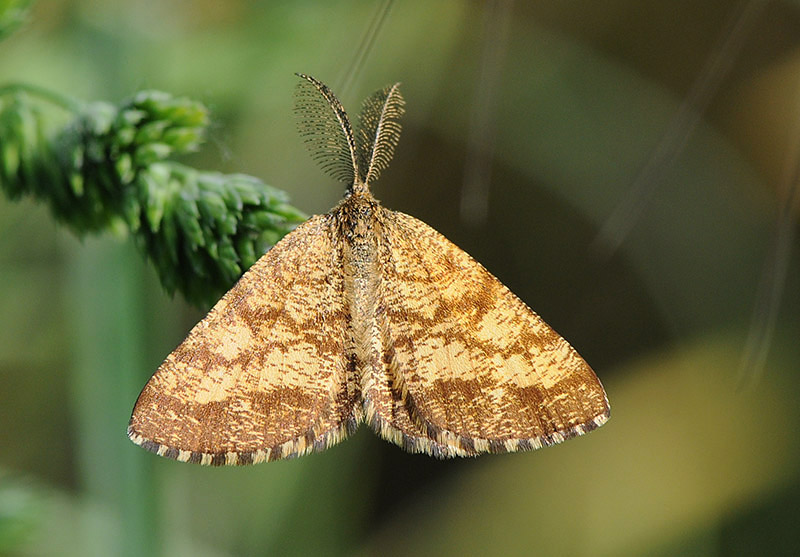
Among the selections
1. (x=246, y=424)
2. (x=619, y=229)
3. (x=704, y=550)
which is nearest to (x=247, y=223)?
(x=246, y=424)

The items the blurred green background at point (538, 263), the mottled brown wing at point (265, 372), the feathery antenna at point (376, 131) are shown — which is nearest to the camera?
the mottled brown wing at point (265, 372)

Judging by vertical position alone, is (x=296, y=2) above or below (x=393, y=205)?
above

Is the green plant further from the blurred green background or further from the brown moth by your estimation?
the blurred green background

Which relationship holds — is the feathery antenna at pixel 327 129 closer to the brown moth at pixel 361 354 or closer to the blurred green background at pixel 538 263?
the brown moth at pixel 361 354

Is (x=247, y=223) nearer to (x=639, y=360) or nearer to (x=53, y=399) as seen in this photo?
(x=53, y=399)

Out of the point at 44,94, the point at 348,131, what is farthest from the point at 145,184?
the point at 348,131

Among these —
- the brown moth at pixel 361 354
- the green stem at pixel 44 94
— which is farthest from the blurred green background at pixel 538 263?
the brown moth at pixel 361 354

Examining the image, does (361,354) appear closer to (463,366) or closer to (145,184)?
(463,366)
